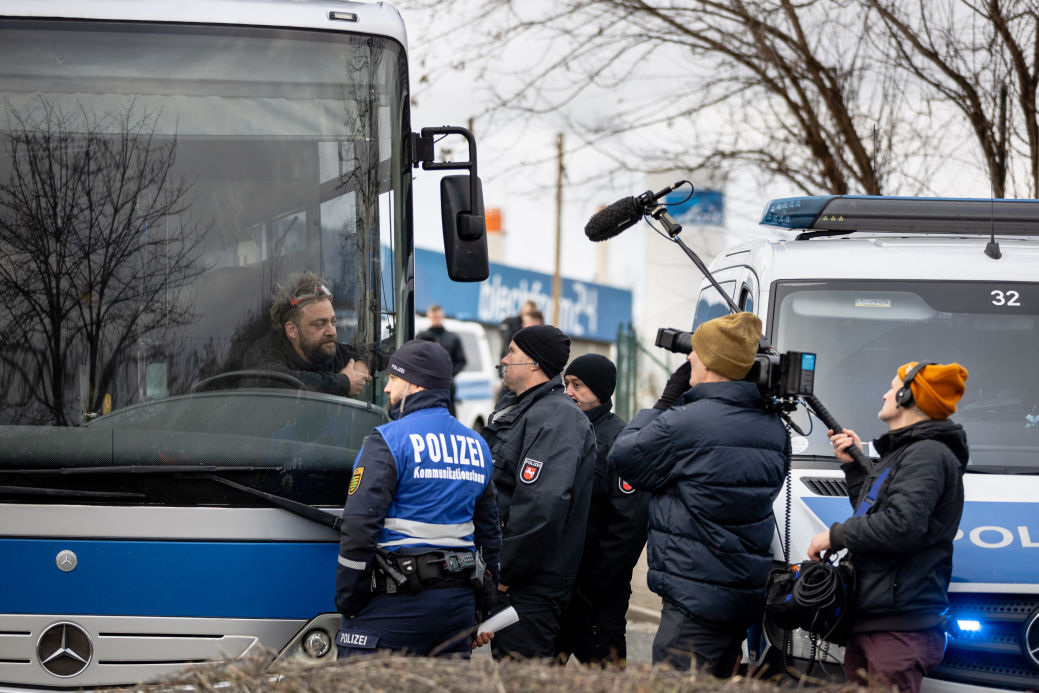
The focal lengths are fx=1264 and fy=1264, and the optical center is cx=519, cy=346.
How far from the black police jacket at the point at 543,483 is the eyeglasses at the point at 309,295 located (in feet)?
3.41

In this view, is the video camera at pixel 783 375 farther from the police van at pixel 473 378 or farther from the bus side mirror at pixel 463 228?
the police van at pixel 473 378

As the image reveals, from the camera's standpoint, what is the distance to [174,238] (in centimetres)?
473

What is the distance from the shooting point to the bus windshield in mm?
4633

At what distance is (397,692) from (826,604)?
82.2 inches

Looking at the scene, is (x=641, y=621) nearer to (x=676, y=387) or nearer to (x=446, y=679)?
(x=676, y=387)

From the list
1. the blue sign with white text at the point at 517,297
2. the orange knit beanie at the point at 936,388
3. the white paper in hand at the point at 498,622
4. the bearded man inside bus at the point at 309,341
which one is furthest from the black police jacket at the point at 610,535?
the blue sign with white text at the point at 517,297

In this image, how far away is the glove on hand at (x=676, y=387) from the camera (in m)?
5.07

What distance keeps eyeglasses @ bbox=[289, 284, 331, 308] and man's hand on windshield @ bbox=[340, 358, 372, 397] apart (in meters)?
0.28

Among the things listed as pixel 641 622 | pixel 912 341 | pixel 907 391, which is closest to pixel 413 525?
pixel 907 391

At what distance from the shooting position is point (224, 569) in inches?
182

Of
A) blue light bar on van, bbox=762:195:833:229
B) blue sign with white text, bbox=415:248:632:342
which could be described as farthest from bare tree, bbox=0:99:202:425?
blue sign with white text, bbox=415:248:632:342

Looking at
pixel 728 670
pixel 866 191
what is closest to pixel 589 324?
pixel 866 191

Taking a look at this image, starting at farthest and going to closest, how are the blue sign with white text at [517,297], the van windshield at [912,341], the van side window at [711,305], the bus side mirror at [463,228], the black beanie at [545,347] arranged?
the blue sign with white text at [517,297], the van side window at [711,305], the black beanie at [545,347], the van windshield at [912,341], the bus side mirror at [463,228]

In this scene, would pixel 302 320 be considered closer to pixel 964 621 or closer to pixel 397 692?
pixel 397 692
